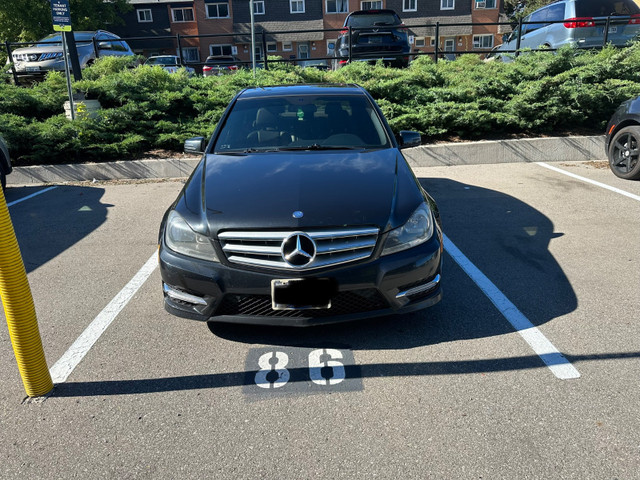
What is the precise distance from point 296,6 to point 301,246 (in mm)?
47487

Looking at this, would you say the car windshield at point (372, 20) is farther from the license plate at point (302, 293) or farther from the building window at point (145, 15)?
the building window at point (145, 15)

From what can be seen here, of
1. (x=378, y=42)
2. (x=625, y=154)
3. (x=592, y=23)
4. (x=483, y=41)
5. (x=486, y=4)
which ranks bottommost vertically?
(x=625, y=154)

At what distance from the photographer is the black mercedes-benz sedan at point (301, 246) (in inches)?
116

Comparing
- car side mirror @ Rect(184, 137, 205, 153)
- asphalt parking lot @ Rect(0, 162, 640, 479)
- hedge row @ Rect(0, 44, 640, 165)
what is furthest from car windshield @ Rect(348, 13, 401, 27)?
asphalt parking lot @ Rect(0, 162, 640, 479)

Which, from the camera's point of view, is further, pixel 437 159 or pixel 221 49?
pixel 221 49

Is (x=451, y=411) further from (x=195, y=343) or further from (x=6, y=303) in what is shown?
(x=6, y=303)

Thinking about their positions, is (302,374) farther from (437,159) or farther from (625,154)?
(437,159)

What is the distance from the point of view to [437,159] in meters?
9.05

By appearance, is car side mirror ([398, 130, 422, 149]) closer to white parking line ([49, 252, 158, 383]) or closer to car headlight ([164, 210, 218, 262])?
car headlight ([164, 210, 218, 262])

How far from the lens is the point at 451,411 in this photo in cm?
256

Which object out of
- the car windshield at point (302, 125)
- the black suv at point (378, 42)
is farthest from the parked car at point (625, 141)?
the black suv at point (378, 42)

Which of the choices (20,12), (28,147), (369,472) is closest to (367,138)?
(369,472)

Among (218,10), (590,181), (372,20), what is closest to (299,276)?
(590,181)

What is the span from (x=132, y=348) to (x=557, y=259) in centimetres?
371
